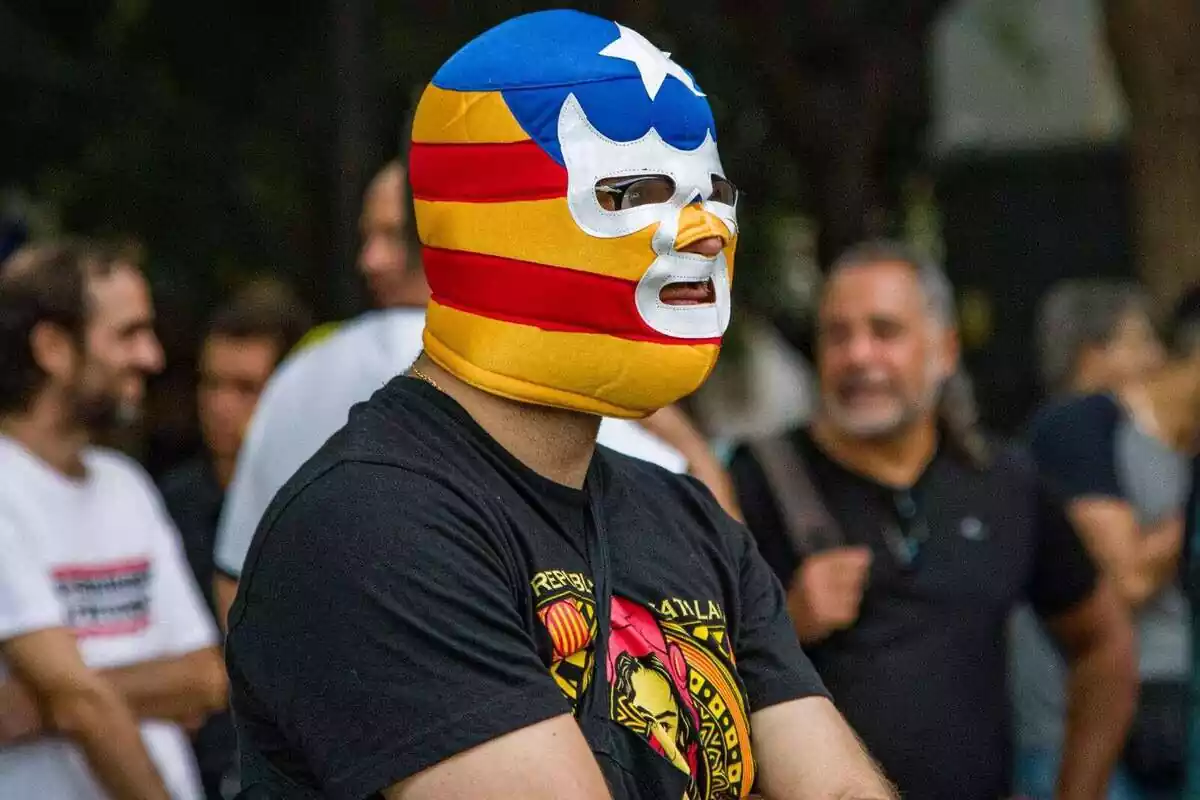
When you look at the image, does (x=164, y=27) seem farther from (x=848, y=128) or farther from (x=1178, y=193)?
(x=1178, y=193)

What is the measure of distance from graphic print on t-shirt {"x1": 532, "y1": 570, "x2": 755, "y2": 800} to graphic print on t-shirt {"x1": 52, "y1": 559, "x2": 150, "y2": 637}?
2110 millimetres

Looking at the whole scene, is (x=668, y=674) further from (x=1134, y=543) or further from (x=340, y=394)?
(x=1134, y=543)

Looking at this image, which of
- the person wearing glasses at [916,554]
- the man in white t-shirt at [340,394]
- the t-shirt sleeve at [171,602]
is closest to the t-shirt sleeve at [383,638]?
the man in white t-shirt at [340,394]

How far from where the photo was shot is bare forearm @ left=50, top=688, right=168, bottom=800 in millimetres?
3791

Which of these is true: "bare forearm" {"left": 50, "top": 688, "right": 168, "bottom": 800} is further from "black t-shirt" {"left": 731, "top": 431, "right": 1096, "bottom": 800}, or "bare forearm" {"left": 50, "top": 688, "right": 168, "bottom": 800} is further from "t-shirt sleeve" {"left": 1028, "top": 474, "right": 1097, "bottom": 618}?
"t-shirt sleeve" {"left": 1028, "top": 474, "right": 1097, "bottom": 618}

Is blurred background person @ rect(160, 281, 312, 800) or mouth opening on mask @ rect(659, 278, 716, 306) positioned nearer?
mouth opening on mask @ rect(659, 278, 716, 306)

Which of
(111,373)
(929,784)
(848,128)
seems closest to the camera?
(929,784)

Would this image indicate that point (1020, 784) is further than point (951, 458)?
Yes

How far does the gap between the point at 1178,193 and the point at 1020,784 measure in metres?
4.76

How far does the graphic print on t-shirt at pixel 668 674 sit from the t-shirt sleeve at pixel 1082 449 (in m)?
3.27

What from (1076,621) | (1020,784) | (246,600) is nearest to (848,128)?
(1020,784)

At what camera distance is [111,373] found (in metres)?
4.29

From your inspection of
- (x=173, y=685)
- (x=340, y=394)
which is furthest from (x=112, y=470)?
(x=340, y=394)

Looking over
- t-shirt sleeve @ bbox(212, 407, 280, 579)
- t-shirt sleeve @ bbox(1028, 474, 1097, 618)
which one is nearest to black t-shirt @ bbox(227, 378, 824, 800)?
t-shirt sleeve @ bbox(212, 407, 280, 579)
